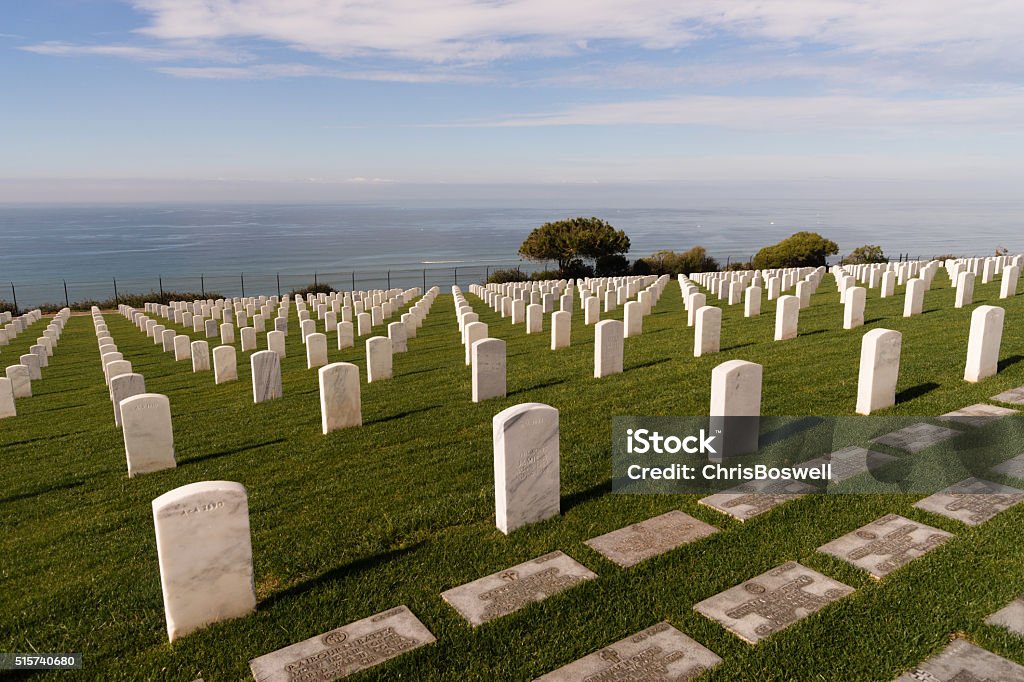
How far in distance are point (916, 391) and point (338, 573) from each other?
7846 millimetres

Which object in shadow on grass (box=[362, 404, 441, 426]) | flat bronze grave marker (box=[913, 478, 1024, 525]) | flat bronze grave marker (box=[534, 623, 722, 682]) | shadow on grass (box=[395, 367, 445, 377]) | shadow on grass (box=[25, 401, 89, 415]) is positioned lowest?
shadow on grass (box=[25, 401, 89, 415])

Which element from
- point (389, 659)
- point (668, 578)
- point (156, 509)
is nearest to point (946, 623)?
point (668, 578)

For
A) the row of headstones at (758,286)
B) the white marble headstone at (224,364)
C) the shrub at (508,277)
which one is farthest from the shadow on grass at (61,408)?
the shrub at (508,277)

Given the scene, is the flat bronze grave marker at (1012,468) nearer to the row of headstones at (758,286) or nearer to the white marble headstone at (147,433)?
the white marble headstone at (147,433)

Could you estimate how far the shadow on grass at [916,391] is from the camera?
861 cm

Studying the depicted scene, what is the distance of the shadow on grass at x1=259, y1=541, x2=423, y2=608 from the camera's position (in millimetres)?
4699

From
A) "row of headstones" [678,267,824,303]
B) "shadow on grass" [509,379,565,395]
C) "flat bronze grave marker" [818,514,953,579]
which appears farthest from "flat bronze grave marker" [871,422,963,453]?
"row of headstones" [678,267,824,303]

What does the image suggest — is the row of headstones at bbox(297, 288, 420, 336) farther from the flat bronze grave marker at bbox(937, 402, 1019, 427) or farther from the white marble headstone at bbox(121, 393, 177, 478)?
the flat bronze grave marker at bbox(937, 402, 1019, 427)

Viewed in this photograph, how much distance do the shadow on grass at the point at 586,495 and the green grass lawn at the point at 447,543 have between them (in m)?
0.04

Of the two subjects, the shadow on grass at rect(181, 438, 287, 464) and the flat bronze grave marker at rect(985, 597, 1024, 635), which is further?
the shadow on grass at rect(181, 438, 287, 464)

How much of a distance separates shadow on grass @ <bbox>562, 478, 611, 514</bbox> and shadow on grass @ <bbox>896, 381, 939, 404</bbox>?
14.9ft

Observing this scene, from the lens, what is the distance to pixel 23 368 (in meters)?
14.8

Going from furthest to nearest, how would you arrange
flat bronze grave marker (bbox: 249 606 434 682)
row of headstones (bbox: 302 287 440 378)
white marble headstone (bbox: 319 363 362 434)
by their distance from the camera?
row of headstones (bbox: 302 287 440 378), white marble headstone (bbox: 319 363 362 434), flat bronze grave marker (bbox: 249 606 434 682)

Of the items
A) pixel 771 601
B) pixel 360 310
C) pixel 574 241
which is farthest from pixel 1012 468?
pixel 574 241
